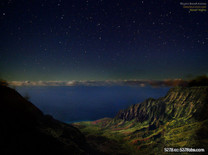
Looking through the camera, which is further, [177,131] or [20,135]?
[177,131]

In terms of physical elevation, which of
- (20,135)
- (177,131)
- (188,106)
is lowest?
(177,131)

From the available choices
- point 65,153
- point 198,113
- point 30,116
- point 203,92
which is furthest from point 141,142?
point 30,116

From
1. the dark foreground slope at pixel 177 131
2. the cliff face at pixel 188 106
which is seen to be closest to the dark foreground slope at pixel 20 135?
the dark foreground slope at pixel 177 131

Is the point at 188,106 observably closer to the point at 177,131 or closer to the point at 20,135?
the point at 177,131

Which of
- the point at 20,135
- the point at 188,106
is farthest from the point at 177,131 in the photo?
the point at 20,135

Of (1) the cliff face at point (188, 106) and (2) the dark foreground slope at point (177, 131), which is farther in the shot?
(1) the cliff face at point (188, 106)

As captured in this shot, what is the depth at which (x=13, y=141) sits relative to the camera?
15703mm

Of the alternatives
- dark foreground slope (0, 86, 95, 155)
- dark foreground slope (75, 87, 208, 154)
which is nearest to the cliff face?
dark foreground slope (75, 87, 208, 154)

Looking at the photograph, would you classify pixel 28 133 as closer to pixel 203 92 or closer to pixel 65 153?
pixel 65 153

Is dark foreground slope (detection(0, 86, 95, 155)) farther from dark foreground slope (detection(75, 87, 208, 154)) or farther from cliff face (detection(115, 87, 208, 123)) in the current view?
→ cliff face (detection(115, 87, 208, 123))

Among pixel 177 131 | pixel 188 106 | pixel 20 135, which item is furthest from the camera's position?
pixel 188 106

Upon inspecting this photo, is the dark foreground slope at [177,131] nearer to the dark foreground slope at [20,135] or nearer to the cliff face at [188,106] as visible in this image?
the cliff face at [188,106]

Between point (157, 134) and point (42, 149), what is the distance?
4948 inches

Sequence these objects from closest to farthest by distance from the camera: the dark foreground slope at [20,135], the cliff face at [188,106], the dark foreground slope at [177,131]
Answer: the dark foreground slope at [20,135] < the dark foreground slope at [177,131] < the cliff face at [188,106]
